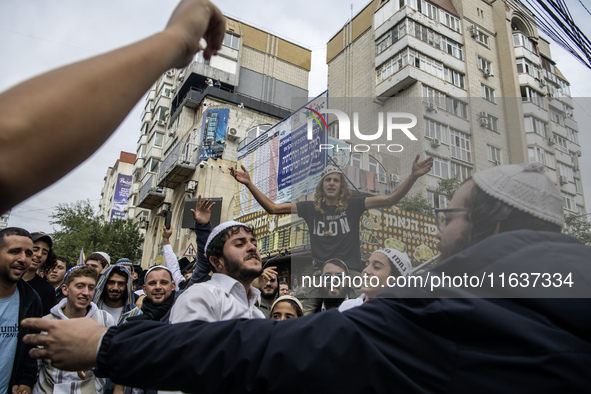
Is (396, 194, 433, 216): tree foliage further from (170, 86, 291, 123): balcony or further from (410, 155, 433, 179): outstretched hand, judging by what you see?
(170, 86, 291, 123): balcony

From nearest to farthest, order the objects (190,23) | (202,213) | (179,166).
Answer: (190,23)
(202,213)
(179,166)

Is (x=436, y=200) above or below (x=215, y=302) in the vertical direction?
above

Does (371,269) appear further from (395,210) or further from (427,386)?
(427,386)

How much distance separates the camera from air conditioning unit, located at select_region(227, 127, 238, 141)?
23.6 m

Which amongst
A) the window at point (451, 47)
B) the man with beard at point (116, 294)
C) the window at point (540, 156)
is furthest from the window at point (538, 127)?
the window at point (451, 47)

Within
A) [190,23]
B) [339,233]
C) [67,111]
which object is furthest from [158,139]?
[67,111]

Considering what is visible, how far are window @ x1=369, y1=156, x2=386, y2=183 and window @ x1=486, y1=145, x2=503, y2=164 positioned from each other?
3.18 feet

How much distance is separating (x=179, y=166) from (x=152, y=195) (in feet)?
17.4

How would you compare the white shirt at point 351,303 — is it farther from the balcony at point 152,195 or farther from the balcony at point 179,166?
the balcony at point 152,195

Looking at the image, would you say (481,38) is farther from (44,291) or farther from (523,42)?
(44,291)

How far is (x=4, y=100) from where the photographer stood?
0.57 metres

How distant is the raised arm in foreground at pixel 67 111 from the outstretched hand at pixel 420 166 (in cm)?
181

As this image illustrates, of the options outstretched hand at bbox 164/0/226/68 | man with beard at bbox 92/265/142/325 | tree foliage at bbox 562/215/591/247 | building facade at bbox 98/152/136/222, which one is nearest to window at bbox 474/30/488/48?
man with beard at bbox 92/265/142/325

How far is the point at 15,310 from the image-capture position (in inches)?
128
